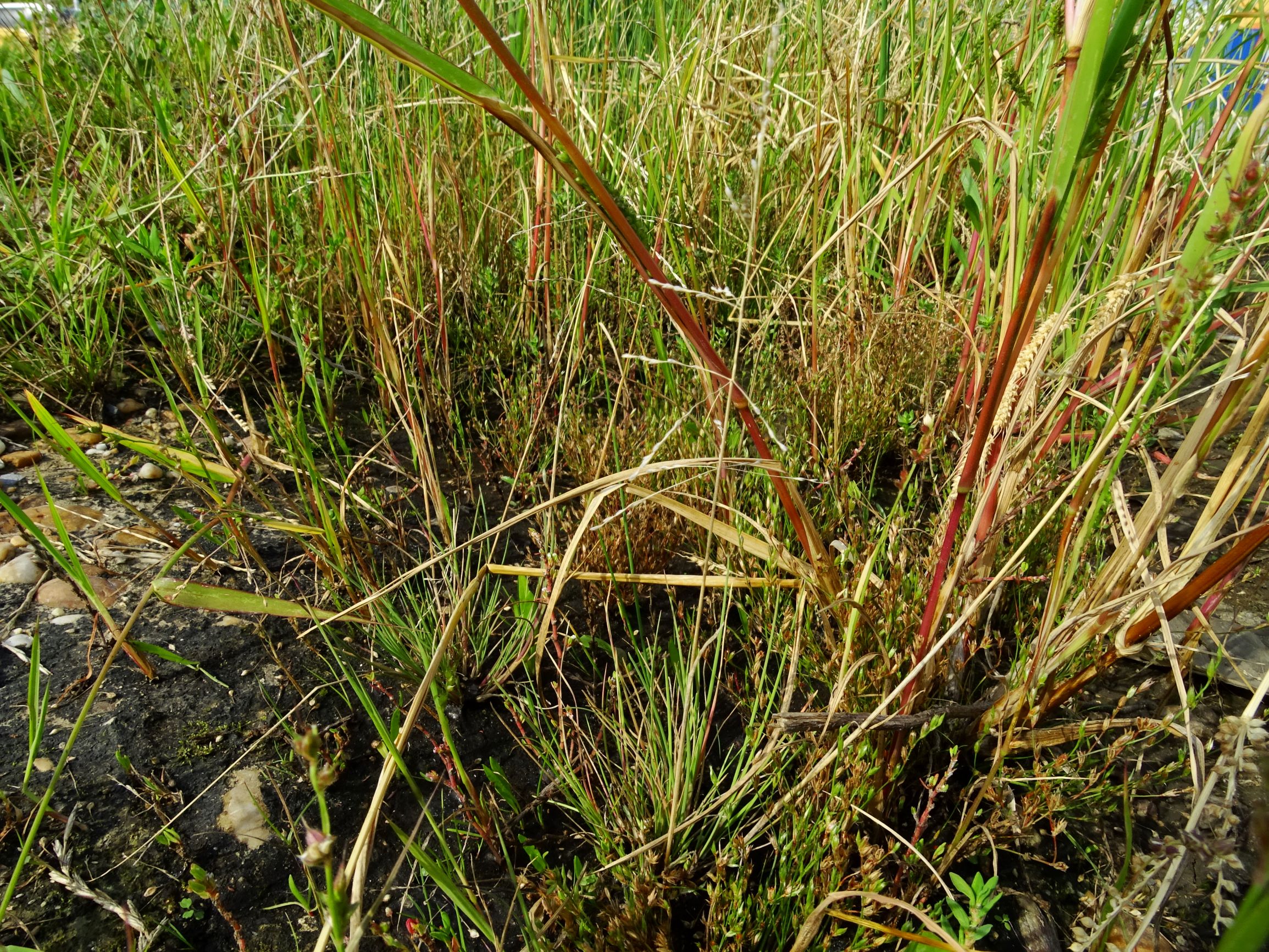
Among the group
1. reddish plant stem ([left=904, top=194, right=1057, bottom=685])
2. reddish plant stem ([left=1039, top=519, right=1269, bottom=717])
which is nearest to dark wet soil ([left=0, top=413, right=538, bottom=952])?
reddish plant stem ([left=904, top=194, right=1057, bottom=685])

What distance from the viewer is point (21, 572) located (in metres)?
1.47

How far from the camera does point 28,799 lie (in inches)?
44.6

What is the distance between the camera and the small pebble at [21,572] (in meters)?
1.46

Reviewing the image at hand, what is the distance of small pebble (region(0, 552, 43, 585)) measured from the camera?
4.81ft

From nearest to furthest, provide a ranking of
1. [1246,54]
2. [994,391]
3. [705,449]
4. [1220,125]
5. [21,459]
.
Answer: [994,391] → [1220,125] → [705,449] → [21,459] → [1246,54]

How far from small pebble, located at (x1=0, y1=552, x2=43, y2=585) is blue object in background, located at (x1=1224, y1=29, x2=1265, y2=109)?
2.31 m

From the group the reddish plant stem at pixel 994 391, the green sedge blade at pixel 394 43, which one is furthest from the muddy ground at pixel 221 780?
the green sedge blade at pixel 394 43

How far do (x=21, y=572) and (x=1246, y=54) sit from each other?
2.94m

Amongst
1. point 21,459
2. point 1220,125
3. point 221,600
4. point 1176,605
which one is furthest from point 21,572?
point 1220,125

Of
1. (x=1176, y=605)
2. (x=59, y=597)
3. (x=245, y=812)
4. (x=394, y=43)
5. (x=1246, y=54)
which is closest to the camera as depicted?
(x=394, y=43)

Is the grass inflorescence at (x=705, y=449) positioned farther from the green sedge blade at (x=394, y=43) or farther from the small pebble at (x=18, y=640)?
the small pebble at (x=18, y=640)

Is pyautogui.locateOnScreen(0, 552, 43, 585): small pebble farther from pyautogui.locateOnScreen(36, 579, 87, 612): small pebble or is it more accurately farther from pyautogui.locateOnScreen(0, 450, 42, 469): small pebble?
pyautogui.locateOnScreen(0, 450, 42, 469): small pebble

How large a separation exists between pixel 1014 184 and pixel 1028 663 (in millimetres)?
687

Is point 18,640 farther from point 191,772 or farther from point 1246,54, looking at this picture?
point 1246,54
